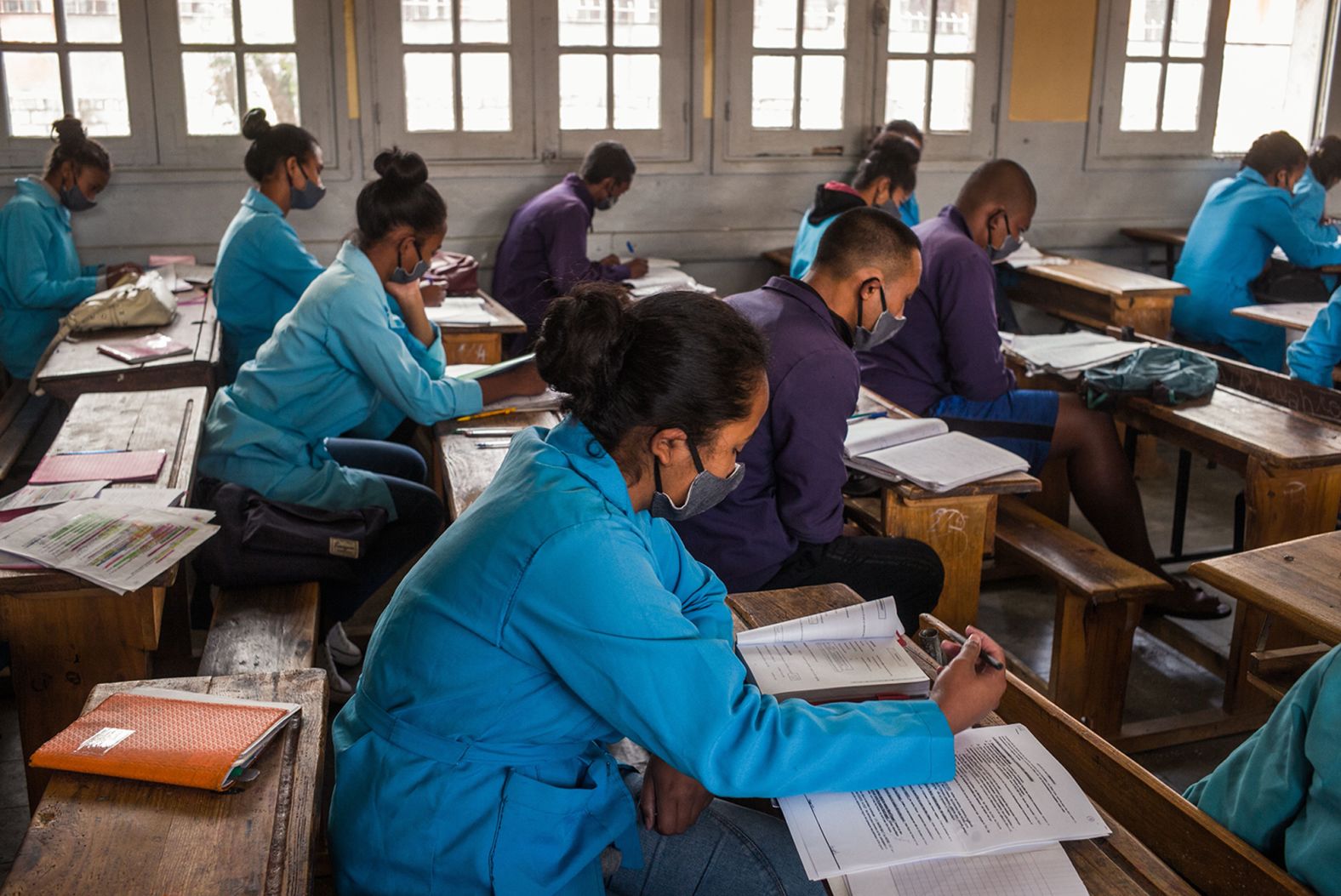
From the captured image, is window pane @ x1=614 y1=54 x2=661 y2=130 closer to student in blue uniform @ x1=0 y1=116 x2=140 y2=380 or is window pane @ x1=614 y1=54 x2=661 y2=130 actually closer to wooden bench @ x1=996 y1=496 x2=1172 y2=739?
student in blue uniform @ x1=0 y1=116 x2=140 y2=380

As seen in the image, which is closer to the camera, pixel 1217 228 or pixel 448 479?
pixel 448 479

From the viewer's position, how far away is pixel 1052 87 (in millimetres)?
6262

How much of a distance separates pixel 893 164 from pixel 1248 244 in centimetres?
170

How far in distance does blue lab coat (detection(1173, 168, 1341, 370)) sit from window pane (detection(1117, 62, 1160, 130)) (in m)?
1.10

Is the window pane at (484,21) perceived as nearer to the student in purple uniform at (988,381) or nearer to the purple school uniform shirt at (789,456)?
the student in purple uniform at (988,381)

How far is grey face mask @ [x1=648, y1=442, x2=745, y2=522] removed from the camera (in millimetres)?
1491

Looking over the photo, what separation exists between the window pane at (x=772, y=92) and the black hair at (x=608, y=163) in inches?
44.4

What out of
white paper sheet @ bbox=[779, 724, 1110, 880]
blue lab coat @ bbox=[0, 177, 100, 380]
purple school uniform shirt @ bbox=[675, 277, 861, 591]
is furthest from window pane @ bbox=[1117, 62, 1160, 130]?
white paper sheet @ bbox=[779, 724, 1110, 880]

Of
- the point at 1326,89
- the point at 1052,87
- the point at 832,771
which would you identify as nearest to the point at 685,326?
the point at 832,771

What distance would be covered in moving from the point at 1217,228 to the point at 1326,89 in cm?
190

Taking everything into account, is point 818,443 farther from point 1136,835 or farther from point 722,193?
point 722,193

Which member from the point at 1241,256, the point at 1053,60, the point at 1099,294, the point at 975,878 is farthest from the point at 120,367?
the point at 1053,60

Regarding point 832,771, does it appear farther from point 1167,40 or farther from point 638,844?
point 1167,40

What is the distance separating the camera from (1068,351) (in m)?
3.97
